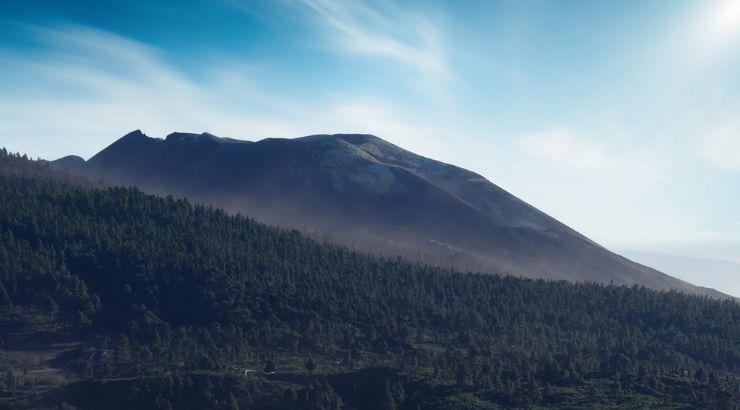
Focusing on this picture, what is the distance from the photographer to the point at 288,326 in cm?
10750

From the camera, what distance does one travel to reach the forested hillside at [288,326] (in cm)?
8375

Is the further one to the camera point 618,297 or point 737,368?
point 618,297

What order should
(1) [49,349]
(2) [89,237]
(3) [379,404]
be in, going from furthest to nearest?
1. (2) [89,237]
2. (1) [49,349]
3. (3) [379,404]

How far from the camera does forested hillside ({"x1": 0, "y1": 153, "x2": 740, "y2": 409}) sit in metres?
83.8

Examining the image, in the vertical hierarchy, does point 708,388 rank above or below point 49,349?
Answer: above

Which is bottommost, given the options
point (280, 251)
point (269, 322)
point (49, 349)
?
point (49, 349)

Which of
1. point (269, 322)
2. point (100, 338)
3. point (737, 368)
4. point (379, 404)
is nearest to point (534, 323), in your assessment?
point (737, 368)

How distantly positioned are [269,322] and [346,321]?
1036cm

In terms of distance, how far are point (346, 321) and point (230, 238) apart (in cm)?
3985

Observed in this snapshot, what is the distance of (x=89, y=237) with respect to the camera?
5128 inches

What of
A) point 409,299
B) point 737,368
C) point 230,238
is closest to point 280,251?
point 230,238

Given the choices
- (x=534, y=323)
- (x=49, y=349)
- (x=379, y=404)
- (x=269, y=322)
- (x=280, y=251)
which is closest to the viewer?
(x=379, y=404)

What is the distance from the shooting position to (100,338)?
341 feet

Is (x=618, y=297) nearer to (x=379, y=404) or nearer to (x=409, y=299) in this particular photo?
(x=409, y=299)
